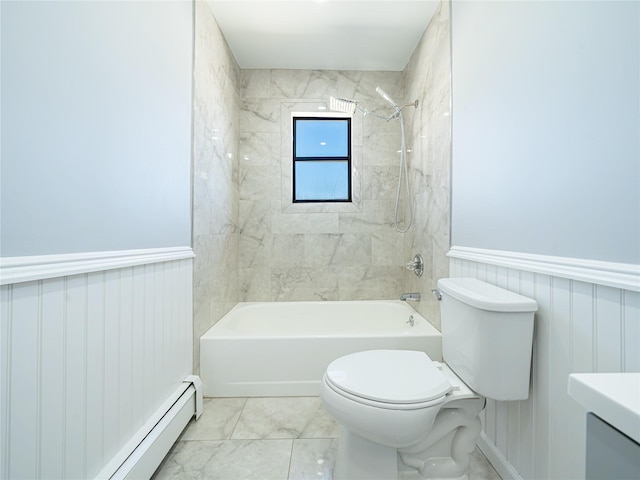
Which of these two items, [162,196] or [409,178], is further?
[409,178]

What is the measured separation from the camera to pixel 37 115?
0.73m

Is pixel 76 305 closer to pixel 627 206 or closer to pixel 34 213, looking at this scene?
pixel 34 213

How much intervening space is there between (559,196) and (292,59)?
88.0 inches

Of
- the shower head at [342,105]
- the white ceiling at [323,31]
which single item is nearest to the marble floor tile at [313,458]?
the shower head at [342,105]

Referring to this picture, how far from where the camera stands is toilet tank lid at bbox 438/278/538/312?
0.95 meters

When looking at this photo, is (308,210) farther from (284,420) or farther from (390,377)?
(390,377)

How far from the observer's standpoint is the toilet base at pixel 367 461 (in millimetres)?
1057

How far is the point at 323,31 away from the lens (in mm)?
2062

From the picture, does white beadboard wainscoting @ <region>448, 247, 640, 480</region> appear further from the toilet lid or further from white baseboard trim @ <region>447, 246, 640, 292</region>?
the toilet lid

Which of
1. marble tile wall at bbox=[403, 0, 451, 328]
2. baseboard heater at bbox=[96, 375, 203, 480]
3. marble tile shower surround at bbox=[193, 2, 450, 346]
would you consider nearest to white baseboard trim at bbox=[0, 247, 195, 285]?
baseboard heater at bbox=[96, 375, 203, 480]

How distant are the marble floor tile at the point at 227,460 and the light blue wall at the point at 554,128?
4.27ft

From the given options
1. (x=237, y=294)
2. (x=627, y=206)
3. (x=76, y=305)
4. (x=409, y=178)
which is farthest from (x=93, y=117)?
(x=409, y=178)

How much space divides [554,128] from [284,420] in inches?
→ 67.0

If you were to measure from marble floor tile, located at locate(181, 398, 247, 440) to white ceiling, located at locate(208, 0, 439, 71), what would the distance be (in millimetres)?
2418
